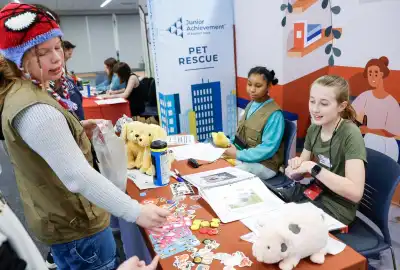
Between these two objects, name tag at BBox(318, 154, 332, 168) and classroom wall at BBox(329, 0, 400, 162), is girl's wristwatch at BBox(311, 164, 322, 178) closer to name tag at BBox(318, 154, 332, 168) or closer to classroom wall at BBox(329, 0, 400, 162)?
name tag at BBox(318, 154, 332, 168)

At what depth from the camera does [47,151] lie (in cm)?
86

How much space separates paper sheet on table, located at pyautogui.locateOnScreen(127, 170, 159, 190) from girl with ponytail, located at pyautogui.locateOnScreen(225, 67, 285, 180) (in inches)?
24.5

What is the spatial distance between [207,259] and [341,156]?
882 mm

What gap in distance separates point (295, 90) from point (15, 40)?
6.94 feet

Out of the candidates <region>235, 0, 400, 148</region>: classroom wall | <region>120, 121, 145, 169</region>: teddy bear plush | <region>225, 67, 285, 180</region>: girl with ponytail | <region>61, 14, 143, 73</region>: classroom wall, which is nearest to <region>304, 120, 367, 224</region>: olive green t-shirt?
<region>225, 67, 285, 180</region>: girl with ponytail

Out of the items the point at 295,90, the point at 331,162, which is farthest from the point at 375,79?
the point at 331,162

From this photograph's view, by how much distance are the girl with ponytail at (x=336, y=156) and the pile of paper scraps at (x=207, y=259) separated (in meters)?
0.63

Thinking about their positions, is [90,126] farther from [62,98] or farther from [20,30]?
[20,30]

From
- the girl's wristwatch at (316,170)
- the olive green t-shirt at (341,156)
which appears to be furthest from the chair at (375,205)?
the girl's wristwatch at (316,170)

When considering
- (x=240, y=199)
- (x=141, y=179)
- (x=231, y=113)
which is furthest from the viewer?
(x=231, y=113)

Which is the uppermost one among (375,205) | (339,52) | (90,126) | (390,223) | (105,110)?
(339,52)

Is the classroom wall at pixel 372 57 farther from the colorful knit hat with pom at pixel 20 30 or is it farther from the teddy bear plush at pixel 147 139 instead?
the colorful knit hat with pom at pixel 20 30

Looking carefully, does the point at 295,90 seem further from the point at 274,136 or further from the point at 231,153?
the point at 231,153

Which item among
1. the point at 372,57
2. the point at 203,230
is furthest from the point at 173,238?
the point at 372,57
